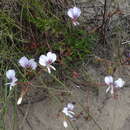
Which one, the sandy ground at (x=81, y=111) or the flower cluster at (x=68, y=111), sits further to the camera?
the sandy ground at (x=81, y=111)

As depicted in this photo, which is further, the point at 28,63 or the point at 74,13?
the point at 74,13

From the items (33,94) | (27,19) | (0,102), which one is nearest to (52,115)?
(33,94)

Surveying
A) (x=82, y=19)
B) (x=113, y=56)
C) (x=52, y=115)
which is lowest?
(x=52, y=115)

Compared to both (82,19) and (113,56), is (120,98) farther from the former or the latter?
(82,19)

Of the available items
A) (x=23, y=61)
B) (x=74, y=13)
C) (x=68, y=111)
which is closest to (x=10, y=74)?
(x=23, y=61)

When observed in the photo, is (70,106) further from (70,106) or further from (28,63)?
(28,63)

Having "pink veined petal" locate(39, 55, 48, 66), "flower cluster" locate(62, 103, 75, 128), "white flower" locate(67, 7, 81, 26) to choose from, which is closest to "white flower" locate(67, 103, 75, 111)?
"flower cluster" locate(62, 103, 75, 128)

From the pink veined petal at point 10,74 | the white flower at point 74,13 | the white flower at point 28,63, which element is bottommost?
the pink veined petal at point 10,74

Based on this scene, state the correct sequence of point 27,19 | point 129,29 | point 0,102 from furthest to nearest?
point 129,29
point 27,19
point 0,102

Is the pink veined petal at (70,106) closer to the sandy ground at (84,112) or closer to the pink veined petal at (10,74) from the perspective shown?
the sandy ground at (84,112)

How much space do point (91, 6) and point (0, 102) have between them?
765mm

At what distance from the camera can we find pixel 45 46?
5.11ft

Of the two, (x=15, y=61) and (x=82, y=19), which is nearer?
(x=15, y=61)

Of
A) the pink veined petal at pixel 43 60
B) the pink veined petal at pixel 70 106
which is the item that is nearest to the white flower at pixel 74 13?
the pink veined petal at pixel 43 60
